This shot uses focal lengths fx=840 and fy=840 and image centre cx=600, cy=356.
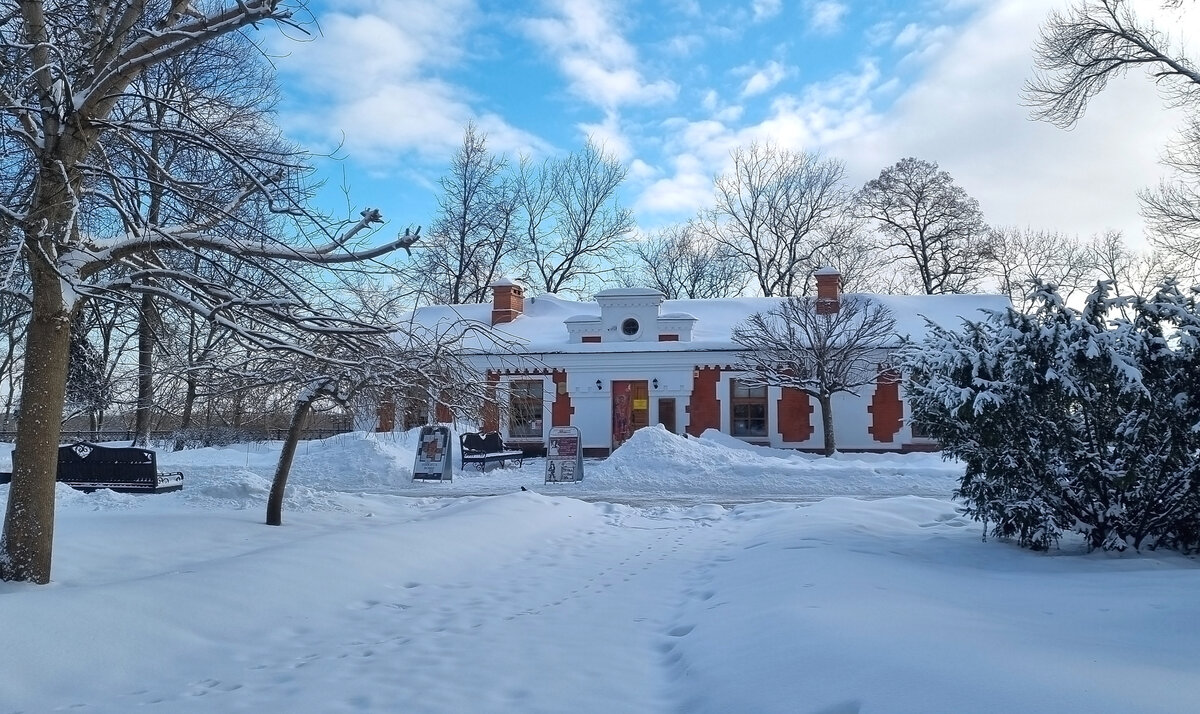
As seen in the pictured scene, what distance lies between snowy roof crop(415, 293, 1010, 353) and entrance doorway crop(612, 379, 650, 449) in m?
1.35

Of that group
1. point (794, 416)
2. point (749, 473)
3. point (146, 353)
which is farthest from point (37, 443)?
point (794, 416)

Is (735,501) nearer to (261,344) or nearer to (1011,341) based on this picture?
(1011,341)

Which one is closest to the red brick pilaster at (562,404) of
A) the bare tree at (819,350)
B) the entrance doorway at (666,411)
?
the entrance doorway at (666,411)

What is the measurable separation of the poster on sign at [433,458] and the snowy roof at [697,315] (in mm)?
7236

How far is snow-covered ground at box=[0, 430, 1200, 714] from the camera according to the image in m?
4.22

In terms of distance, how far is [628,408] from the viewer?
96.7 feet

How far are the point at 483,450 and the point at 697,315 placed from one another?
12.1m

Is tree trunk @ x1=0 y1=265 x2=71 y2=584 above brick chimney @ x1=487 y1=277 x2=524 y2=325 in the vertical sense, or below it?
below

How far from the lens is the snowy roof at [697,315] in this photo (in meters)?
29.6

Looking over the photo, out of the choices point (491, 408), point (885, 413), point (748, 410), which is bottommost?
point (491, 408)

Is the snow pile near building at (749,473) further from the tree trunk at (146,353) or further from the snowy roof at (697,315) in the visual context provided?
the tree trunk at (146,353)

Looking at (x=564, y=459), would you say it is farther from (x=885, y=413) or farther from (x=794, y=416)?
(x=885, y=413)

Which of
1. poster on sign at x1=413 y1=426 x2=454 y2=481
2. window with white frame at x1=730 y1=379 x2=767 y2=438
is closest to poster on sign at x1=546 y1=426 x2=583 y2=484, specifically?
poster on sign at x1=413 y1=426 x2=454 y2=481

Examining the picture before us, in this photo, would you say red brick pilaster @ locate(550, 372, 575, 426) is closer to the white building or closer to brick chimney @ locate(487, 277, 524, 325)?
the white building
